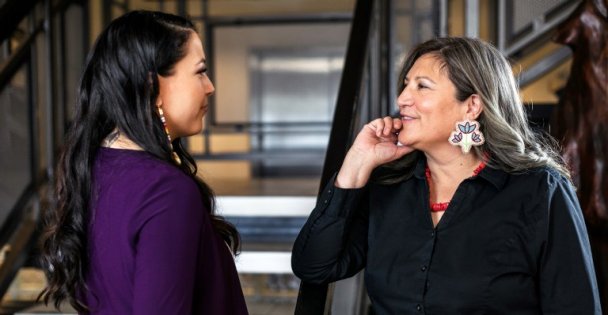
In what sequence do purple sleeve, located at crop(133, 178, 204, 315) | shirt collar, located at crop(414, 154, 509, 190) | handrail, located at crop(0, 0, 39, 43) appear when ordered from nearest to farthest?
purple sleeve, located at crop(133, 178, 204, 315), shirt collar, located at crop(414, 154, 509, 190), handrail, located at crop(0, 0, 39, 43)

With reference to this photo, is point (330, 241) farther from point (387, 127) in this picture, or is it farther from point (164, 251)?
point (164, 251)

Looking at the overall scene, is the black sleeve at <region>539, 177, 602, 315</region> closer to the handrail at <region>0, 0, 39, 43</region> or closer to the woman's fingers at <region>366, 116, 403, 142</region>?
the woman's fingers at <region>366, 116, 403, 142</region>

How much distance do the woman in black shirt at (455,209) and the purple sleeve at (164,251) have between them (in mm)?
537

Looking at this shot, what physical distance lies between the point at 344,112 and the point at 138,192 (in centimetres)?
118

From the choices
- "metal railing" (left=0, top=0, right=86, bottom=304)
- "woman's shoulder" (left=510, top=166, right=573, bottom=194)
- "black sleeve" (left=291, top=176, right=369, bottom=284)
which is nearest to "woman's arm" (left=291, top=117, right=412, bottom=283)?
"black sleeve" (left=291, top=176, right=369, bottom=284)

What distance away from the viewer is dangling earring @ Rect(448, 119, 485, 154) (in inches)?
60.7

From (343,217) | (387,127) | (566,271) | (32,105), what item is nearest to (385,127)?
(387,127)

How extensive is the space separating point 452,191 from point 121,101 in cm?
81

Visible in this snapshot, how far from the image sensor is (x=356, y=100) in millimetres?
2350

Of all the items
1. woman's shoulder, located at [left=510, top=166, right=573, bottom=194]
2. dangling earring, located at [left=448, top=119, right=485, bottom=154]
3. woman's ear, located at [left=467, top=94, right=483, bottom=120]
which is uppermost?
woman's ear, located at [left=467, top=94, right=483, bottom=120]

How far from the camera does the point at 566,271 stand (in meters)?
1.43

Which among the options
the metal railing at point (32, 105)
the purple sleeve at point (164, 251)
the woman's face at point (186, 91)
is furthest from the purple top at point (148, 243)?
the metal railing at point (32, 105)

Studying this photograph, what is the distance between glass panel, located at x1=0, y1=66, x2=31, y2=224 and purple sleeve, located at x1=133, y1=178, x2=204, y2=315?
2.28 metres

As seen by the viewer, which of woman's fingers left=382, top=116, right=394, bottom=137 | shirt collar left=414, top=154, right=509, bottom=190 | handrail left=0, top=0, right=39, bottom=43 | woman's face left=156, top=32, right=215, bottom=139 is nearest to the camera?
woman's face left=156, top=32, right=215, bottom=139
